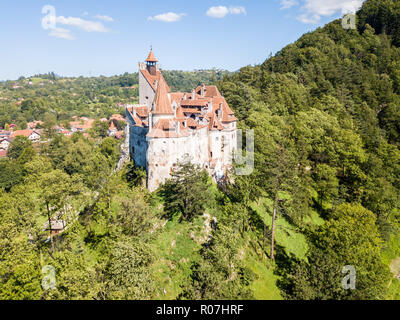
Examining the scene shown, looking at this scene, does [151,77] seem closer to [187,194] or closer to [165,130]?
[165,130]

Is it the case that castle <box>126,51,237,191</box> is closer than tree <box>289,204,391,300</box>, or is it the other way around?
tree <box>289,204,391,300</box>

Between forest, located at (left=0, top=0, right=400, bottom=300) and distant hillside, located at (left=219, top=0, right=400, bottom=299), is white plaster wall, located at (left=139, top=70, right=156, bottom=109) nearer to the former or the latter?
forest, located at (left=0, top=0, right=400, bottom=300)

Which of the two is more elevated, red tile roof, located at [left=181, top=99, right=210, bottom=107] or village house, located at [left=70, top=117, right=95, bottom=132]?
red tile roof, located at [left=181, top=99, right=210, bottom=107]

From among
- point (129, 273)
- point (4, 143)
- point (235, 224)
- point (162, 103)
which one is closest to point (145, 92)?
point (162, 103)

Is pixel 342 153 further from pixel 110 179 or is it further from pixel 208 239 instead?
pixel 110 179

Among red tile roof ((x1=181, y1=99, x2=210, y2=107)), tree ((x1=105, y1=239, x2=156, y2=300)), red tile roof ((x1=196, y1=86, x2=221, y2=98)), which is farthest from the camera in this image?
red tile roof ((x1=196, y1=86, x2=221, y2=98))

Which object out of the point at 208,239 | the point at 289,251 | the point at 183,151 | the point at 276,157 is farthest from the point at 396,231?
the point at 183,151

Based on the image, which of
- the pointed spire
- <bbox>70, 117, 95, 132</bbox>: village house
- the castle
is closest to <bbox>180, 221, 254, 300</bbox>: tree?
the castle
